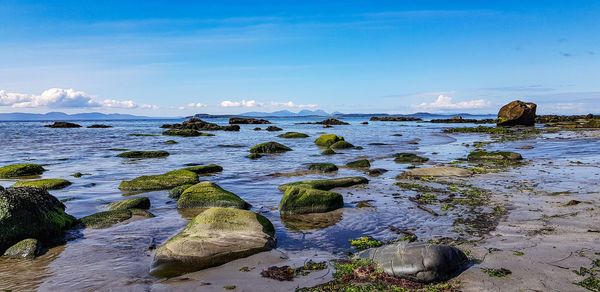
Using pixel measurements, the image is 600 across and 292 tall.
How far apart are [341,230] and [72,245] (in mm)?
5230

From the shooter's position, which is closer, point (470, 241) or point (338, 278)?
point (338, 278)

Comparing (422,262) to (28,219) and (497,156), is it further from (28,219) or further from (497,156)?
(497,156)

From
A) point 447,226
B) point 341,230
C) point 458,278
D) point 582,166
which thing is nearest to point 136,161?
point 341,230

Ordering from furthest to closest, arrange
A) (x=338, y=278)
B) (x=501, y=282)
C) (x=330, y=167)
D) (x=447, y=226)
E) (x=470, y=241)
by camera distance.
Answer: (x=330, y=167)
(x=447, y=226)
(x=470, y=241)
(x=338, y=278)
(x=501, y=282)

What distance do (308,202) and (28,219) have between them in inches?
228

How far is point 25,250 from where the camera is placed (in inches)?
251

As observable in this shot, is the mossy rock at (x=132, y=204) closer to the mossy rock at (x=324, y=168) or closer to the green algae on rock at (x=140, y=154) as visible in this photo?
the mossy rock at (x=324, y=168)

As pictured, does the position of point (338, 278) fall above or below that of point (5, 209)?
below

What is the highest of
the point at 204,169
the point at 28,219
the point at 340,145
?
the point at 28,219

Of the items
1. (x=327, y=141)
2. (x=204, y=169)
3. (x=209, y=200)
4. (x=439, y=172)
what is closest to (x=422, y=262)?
(x=209, y=200)

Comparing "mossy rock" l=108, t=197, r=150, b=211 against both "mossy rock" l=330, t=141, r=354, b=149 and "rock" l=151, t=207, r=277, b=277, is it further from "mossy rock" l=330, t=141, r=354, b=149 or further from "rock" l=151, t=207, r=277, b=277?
"mossy rock" l=330, t=141, r=354, b=149

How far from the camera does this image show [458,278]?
5059mm

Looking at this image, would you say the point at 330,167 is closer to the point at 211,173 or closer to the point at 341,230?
the point at 211,173

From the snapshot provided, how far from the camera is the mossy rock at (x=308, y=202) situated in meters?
9.16
